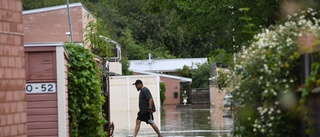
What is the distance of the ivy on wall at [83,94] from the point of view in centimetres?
1568

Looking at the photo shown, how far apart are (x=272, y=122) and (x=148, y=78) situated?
36.4 m

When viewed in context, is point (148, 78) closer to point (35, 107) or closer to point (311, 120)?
point (35, 107)

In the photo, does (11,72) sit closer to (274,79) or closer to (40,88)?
(40,88)

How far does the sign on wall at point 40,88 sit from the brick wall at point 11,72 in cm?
307

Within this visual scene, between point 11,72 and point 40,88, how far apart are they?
3.59 metres

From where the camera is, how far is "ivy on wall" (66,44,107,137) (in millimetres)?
15680

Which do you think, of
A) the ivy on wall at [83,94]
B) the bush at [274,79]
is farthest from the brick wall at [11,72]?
the ivy on wall at [83,94]

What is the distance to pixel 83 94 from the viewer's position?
52.3 ft

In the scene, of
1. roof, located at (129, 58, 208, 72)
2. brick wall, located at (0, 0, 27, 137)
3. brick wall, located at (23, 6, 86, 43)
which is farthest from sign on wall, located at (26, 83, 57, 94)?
roof, located at (129, 58, 208, 72)

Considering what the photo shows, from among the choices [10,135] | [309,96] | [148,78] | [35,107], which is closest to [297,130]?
[309,96]

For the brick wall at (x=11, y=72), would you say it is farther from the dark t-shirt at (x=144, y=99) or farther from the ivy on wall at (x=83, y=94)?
the dark t-shirt at (x=144, y=99)

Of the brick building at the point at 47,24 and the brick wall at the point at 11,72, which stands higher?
the brick building at the point at 47,24

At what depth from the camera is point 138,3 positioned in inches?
3625

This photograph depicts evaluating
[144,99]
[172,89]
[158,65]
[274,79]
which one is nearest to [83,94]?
[144,99]
